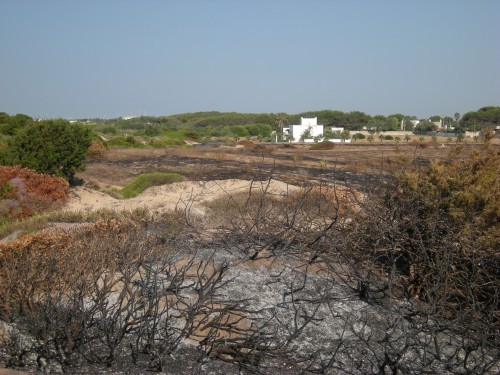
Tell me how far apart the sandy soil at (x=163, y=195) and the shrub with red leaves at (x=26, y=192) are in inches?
23.4

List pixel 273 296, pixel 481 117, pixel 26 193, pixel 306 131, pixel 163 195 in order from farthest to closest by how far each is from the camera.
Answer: pixel 481 117 < pixel 306 131 < pixel 163 195 < pixel 26 193 < pixel 273 296

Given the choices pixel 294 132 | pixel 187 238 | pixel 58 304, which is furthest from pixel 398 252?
pixel 294 132

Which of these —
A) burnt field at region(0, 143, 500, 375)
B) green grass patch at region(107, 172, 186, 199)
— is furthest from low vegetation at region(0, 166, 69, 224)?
burnt field at region(0, 143, 500, 375)

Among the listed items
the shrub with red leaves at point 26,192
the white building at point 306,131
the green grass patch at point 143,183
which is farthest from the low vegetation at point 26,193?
the white building at point 306,131

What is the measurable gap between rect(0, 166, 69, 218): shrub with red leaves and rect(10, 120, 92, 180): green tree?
269 cm

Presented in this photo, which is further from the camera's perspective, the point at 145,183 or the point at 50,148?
the point at 145,183

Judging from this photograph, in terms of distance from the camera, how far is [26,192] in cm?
1658

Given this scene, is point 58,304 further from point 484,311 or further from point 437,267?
point 484,311

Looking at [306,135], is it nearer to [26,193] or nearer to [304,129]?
[304,129]

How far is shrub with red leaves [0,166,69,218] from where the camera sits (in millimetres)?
15406

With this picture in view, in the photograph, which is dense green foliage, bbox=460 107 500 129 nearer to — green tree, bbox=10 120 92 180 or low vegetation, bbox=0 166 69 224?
green tree, bbox=10 120 92 180

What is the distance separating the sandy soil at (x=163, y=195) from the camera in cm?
1691

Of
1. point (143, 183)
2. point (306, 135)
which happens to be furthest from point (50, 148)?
point (306, 135)

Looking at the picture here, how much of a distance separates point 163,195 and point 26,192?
4445 millimetres
